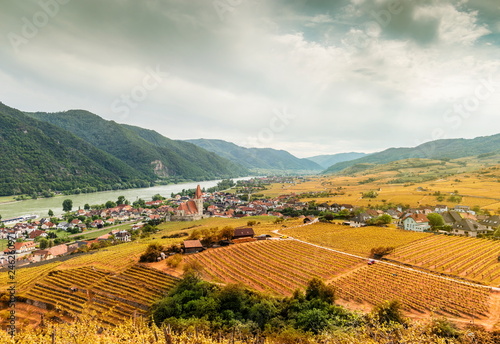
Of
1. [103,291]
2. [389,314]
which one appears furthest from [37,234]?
[389,314]

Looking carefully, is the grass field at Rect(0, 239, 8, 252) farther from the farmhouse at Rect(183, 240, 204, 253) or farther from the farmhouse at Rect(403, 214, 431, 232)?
the farmhouse at Rect(403, 214, 431, 232)

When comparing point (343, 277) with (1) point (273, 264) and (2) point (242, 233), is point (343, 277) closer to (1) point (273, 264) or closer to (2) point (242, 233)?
(1) point (273, 264)

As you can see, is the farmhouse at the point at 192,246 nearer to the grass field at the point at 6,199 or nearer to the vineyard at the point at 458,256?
the vineyard at the point at 458,256

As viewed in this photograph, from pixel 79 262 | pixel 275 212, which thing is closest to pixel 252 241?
pixel 79 262

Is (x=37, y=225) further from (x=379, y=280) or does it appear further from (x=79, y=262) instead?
(x=379, y=280)

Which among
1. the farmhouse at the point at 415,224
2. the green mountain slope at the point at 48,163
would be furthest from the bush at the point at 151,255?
the green mountain slope at the point at 48,163

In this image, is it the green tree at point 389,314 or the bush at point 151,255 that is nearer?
the green tree at point 389,314

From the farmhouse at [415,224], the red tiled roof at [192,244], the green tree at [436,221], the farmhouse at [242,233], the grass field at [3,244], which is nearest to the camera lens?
the red tiled roof at [192,244]
